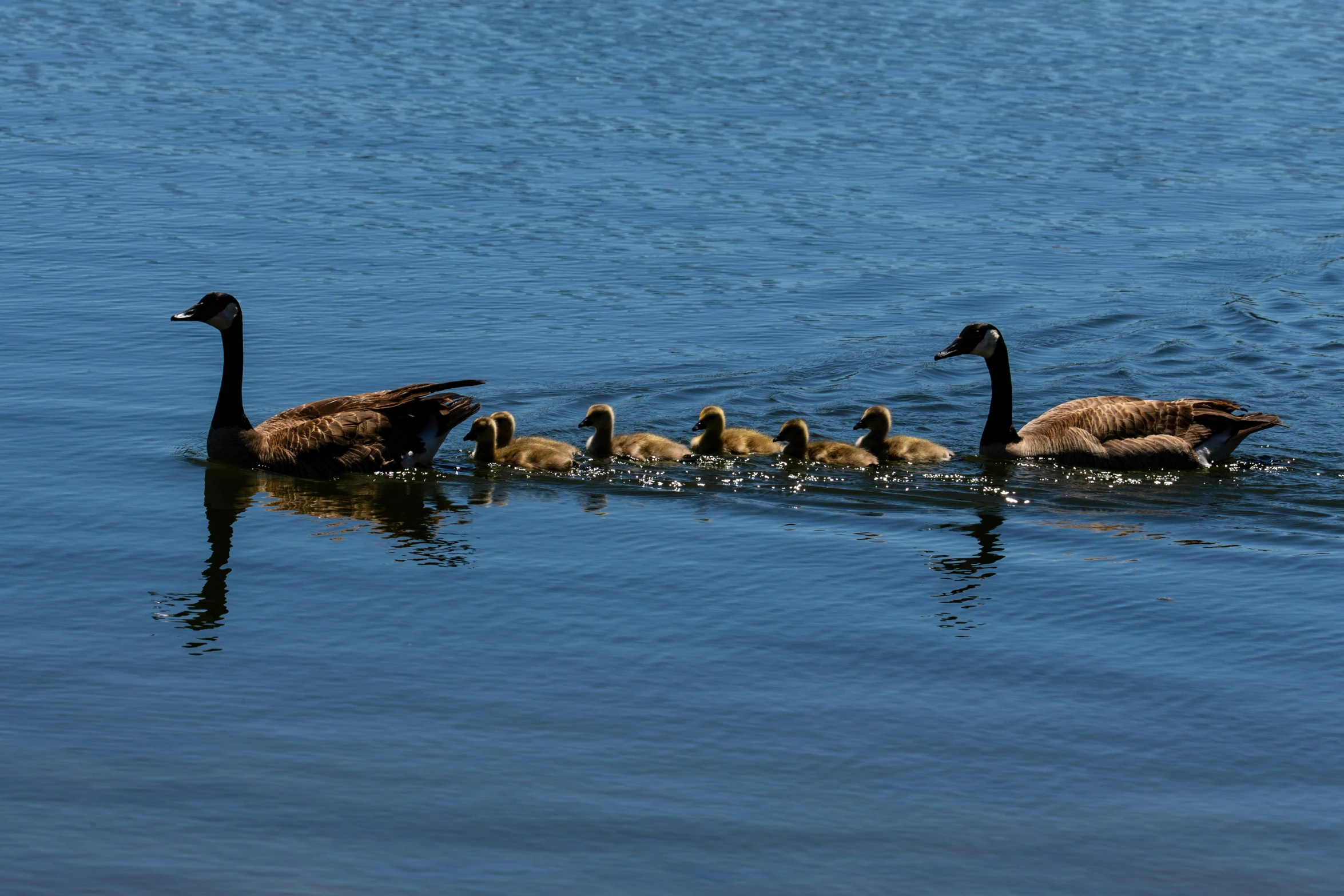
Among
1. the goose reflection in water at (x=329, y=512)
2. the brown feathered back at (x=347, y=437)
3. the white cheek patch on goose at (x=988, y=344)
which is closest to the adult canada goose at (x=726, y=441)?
the white cheek patch on goose at (x=988, y=344)

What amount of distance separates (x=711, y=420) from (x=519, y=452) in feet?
5.20

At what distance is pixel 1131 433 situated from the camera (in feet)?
51.7

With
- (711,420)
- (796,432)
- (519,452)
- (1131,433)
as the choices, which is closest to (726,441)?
(711,420)

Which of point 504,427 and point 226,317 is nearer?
point 504,427

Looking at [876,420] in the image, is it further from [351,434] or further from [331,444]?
[331,444]

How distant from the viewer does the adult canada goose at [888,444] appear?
51.6 feet

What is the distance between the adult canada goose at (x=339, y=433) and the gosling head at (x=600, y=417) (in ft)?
3.09

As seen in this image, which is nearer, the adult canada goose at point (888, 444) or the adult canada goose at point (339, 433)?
the adult canada goose at point (339, 433)

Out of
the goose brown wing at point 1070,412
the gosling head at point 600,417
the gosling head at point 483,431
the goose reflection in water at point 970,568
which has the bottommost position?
the goose reflection in water at point 970,568

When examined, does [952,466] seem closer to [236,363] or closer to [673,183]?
[236,363]

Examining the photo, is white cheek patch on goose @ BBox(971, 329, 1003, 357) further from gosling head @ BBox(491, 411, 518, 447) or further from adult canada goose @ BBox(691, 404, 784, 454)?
gosling head @ BBox(491, 411, 518, 447)

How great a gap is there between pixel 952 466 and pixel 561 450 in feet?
10.7

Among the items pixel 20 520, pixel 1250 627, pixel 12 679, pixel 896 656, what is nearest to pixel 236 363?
pixel 20 520

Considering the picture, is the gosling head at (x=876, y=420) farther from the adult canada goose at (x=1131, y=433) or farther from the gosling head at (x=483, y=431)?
the gosling head at (x=483, y=431)
